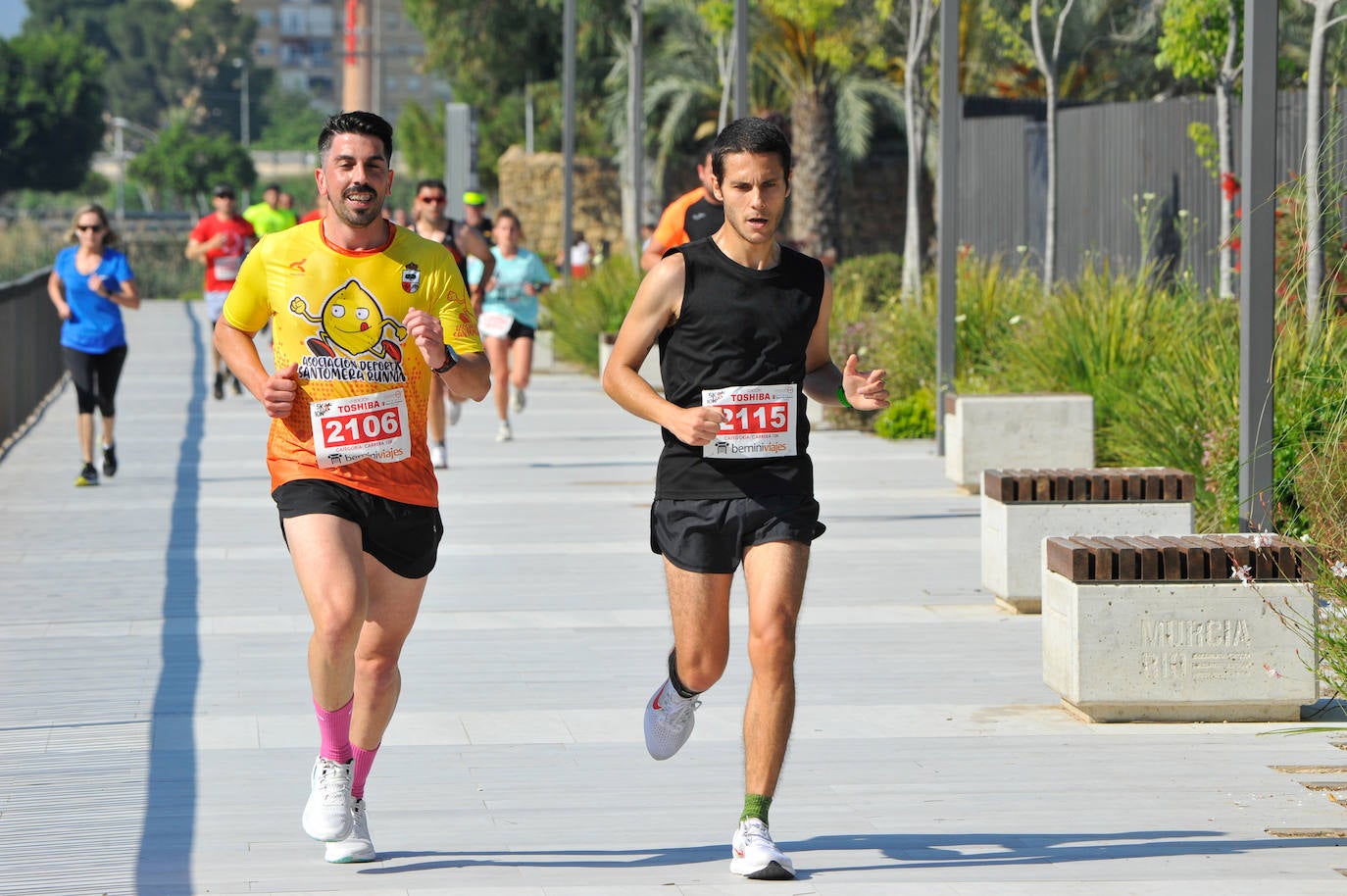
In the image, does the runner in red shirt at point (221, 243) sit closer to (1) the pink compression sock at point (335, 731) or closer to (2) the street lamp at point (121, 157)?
(1) the pink compression sock at point (335, 731)

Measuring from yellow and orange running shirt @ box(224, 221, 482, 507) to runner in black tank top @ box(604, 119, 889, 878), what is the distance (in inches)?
21.1

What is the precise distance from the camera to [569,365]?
28266mm

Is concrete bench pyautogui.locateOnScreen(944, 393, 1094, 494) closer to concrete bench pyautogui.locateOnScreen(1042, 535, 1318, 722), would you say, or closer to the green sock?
concrete bench pyautogui.locateOnScreen(1042, 535, 1318, 722)

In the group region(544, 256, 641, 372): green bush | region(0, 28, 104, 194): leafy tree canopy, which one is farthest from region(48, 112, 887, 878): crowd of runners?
region(0, 28, 104, 194): leafy tree canopy

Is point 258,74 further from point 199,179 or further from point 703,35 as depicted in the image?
point 703,35

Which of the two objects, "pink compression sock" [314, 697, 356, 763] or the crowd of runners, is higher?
the crowd of runners

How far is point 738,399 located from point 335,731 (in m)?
1.35

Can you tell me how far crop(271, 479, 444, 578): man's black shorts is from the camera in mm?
5781

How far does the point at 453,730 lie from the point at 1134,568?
2.29m

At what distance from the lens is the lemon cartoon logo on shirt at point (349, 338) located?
5805 millimetres

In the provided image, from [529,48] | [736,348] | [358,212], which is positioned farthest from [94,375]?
[529,48]

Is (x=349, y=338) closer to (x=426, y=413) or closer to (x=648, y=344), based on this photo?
(x=426, y=413)

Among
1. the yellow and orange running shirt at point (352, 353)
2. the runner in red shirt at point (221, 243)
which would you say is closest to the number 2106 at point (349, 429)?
the yellow and orange running shirt at point (352, 353)

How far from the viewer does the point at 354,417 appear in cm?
575
